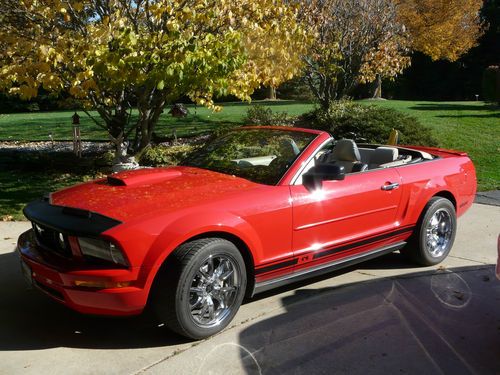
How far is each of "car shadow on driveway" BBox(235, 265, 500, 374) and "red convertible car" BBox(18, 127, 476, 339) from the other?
283mm

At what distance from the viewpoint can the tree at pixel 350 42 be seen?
1345cm

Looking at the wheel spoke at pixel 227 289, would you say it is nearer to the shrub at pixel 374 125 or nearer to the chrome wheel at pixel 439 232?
the chrome wheel at pixel 439 232

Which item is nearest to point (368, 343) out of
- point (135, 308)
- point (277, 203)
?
point (277, 203)

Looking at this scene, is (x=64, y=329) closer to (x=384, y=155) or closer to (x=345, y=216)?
(x=345, y=216)

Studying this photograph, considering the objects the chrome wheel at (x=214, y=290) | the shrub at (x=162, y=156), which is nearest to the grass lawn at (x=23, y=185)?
the shrub at (x=162, y=156)

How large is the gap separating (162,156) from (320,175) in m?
7.20

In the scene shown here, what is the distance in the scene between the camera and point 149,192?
3.83m

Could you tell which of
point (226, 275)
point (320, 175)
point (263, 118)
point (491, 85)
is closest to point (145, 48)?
point (320, 175)

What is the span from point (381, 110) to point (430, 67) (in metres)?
32.2

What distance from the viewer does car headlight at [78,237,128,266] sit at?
10.7 ft

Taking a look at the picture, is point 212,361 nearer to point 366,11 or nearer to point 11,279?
point 11,279

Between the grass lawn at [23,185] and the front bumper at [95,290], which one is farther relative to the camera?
the grass lawn at [23,185]

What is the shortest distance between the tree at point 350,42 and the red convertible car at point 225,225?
8.79 metres

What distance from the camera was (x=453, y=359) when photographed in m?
3.39
